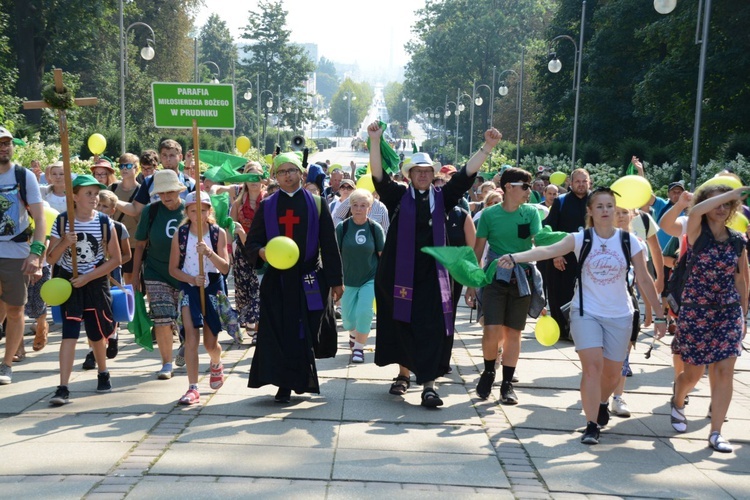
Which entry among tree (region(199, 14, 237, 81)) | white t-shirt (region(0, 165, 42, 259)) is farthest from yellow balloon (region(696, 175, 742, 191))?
tree (region(199, 14, 237, 81))

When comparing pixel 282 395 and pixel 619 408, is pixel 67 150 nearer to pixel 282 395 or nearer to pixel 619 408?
pixel 282 395

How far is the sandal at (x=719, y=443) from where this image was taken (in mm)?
6230

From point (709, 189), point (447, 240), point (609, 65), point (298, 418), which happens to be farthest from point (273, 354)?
point (609, 65)

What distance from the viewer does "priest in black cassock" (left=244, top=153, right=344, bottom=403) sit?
713cm

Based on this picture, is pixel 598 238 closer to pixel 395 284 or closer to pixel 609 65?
pixel 395 284

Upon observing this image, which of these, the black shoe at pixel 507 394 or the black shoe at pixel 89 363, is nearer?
the black shoe at pixel 507 394

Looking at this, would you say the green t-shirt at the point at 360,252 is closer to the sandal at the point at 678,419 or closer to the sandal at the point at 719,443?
the sandal at the point at 678,419

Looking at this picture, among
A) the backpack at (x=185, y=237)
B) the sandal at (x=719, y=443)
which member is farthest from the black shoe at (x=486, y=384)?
the backpack at (x=185, y=237)

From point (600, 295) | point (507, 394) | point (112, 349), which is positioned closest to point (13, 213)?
point (112, 349)

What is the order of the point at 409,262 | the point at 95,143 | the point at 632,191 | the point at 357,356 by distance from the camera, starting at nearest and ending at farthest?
the point at 632,191
the point at 409,262
the point at 357,356
the point at 95,143

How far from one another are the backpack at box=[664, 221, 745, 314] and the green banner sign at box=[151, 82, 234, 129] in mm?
3676

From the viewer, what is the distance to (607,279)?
634cm

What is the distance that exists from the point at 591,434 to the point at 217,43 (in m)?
117

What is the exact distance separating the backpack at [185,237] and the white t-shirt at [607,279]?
276 centimetres
